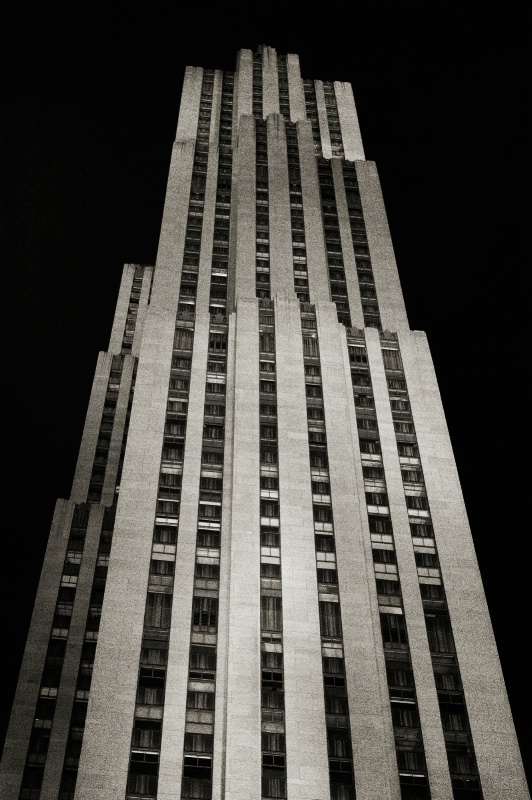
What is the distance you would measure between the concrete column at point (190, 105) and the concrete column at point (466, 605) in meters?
67.4

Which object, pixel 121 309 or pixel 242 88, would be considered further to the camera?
pixel 242 88

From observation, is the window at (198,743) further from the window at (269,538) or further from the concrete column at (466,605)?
the concrete column at (466,605)

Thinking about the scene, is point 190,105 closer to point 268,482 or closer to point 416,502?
point 268,482

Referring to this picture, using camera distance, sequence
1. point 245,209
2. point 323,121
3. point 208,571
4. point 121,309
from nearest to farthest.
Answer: point 208,571 → point 245,209 → point 121,309 → point 323,121

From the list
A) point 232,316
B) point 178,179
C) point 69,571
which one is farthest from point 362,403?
point 178,179

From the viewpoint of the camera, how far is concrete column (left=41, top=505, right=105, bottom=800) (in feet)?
261

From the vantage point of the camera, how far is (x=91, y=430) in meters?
123

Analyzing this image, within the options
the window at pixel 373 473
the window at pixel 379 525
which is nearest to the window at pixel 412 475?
the window at pixel 373 473

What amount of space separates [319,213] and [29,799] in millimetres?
81245

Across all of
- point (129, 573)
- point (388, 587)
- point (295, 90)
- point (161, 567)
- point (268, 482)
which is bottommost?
point (129, 573)

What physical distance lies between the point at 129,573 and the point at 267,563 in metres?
11.1

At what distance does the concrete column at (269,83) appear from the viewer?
157 m

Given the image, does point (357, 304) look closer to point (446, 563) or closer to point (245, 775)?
point (446, 563)

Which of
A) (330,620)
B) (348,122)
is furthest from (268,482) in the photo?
(348,122)
